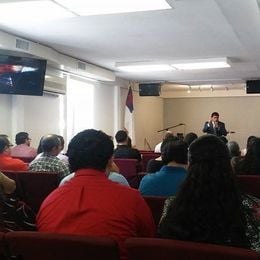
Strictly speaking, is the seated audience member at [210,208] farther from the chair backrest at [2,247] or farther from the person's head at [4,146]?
the person's head at [4,146]

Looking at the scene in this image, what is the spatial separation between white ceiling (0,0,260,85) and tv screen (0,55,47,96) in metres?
0.39

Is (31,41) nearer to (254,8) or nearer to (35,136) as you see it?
(35,136)

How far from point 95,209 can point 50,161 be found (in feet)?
8.46

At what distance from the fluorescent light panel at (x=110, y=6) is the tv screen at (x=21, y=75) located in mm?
2015

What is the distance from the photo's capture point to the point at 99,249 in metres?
1.39

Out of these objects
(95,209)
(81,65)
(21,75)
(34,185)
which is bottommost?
(34,185)

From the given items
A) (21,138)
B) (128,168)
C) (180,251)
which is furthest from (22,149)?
(180,251)

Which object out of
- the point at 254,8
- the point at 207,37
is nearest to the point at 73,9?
the point at 254,8

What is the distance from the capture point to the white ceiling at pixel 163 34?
4.73m

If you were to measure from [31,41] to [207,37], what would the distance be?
2638 millimetres

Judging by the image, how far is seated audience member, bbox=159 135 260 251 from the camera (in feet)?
5.03

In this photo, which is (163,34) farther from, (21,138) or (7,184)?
(7,184)

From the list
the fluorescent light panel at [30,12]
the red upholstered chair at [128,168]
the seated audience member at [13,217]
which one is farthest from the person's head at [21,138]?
the seated audience member at [13,217]

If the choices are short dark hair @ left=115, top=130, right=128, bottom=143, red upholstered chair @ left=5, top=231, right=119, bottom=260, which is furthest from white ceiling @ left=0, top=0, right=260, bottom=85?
red upholstered chair @ left=5, top=231, right=119, bottom=260
